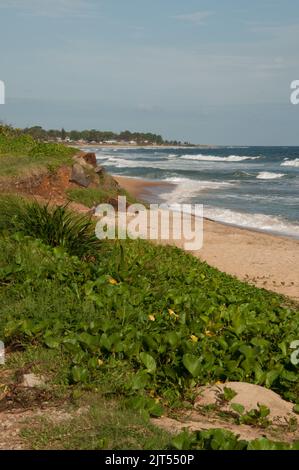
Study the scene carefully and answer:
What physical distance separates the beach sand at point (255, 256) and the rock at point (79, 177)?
3904 millimetres

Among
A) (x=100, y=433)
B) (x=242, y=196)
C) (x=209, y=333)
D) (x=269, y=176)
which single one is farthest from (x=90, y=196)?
(x=269, y=176)

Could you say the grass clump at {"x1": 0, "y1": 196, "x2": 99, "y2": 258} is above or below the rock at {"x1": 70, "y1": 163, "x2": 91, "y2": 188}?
below

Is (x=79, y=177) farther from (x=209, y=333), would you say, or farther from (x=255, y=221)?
(x=209, y=333)

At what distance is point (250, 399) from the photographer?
432 centimetres

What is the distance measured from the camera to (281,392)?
4.74m

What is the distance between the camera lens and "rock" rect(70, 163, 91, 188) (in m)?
18.0

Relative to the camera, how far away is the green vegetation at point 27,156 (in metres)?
16.5

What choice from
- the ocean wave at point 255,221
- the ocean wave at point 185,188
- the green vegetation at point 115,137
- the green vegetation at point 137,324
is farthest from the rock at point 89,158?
the green vegetation at point 115,137

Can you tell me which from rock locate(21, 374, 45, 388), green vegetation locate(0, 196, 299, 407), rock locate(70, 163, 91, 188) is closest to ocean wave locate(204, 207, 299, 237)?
rock locate(70, 163, 91, 188)

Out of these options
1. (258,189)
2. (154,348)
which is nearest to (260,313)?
(154,348)

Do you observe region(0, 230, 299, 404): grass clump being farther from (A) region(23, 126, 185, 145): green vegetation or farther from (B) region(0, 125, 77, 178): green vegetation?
(A) region(23, 126, 185, 145): green vegetation

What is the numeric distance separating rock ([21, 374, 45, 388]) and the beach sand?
6365mm

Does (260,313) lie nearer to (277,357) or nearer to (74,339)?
(277,357)
